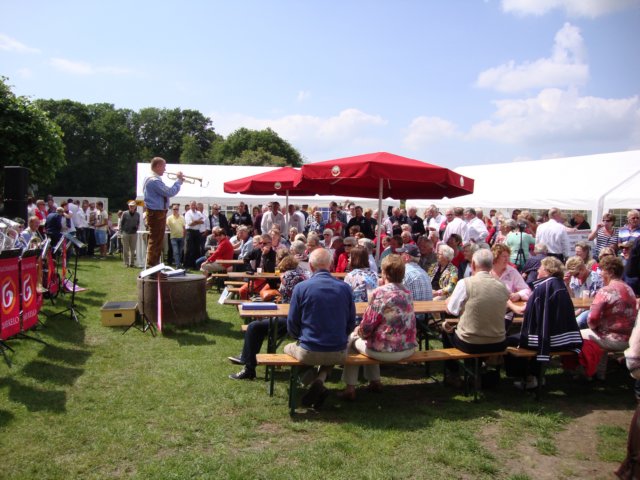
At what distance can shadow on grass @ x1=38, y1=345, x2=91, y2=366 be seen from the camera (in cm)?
543

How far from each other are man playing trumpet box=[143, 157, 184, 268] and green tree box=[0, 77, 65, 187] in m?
11.2

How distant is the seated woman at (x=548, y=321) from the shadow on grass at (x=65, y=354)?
15.4ft

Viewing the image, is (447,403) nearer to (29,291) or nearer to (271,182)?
(29,291)

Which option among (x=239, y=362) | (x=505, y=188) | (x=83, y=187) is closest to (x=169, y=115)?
(x=83, y=187)

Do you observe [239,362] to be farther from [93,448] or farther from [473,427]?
[473,427]

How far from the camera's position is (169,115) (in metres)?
64.3

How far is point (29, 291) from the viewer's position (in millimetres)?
5738

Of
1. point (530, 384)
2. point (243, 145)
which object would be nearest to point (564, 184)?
point (530, 384)

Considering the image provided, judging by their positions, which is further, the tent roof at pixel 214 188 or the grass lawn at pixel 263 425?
the tent roof at pixel 214 188

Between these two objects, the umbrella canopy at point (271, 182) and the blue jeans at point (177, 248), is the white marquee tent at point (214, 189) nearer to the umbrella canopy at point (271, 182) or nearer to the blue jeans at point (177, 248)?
the blue jeans at point (177, 248)

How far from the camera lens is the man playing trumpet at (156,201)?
6785mm

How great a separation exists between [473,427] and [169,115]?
218 feet

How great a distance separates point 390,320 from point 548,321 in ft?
5.17

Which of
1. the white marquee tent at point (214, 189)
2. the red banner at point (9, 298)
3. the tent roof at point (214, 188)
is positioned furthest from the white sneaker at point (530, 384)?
the white marquee tent at point (214, 189)
